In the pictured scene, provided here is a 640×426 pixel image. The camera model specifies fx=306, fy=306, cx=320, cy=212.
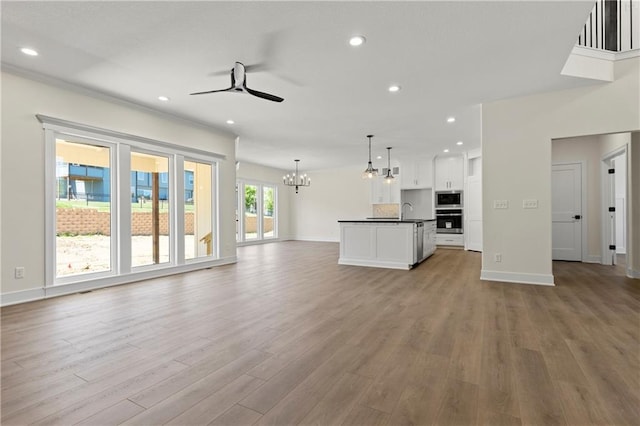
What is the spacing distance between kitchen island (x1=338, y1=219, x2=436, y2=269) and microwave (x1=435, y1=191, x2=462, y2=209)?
2997 millimetres

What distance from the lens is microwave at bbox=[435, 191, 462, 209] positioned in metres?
9.17

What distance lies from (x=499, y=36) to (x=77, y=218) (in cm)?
571

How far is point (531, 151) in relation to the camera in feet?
15.0

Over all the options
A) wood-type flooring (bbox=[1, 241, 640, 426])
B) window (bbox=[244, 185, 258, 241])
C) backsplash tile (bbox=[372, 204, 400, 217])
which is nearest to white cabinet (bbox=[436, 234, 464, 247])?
backsplash tile (bbox=[372, 204, 400, 217])

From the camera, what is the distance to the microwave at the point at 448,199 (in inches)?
361

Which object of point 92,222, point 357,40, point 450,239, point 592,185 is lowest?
point 450,239

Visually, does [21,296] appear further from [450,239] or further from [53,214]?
[450,239]

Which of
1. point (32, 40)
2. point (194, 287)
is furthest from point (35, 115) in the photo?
point (194, 287)

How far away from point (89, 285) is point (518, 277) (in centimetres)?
631

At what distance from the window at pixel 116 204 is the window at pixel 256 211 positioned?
174 inches

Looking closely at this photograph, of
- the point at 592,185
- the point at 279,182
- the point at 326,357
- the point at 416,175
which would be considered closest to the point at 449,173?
the point at 416,175

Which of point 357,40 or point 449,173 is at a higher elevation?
point 357,40

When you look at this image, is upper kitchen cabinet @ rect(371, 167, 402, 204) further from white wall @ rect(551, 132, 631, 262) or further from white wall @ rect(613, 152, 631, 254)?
white wall @ rect(613, 152, 631, 254)

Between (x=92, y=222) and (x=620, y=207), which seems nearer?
(x=92, y=222)
